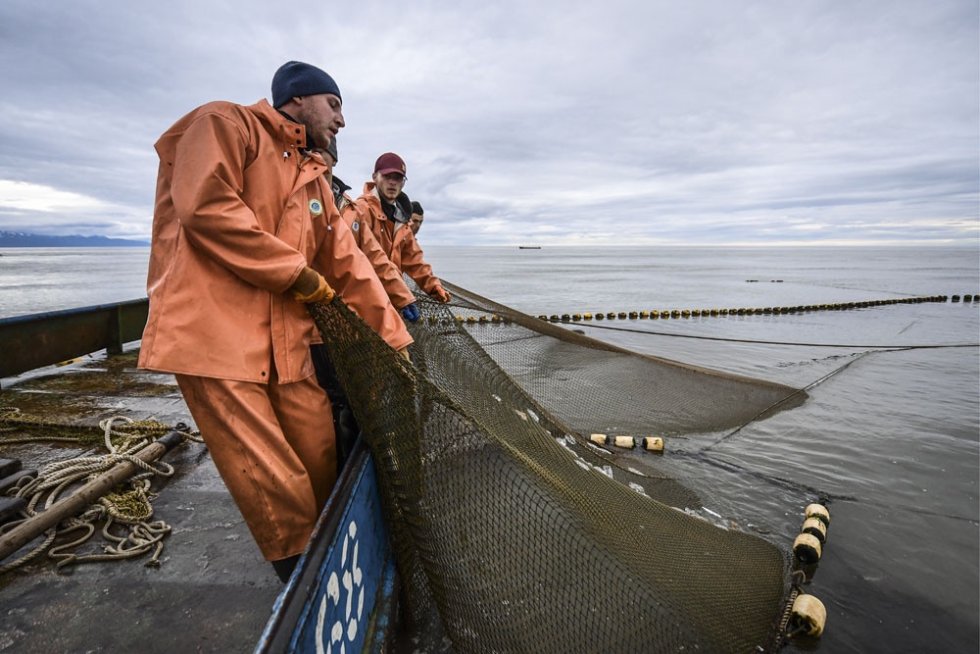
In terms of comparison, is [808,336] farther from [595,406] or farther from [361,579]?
[361,579]

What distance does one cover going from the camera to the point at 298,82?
6.67 ft

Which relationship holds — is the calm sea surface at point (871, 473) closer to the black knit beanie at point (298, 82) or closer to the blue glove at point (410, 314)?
the blue glove at point (410, 314)

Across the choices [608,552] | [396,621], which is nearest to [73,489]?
[396,621]

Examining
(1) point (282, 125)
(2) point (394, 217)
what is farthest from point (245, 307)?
(2) point (394, 217)

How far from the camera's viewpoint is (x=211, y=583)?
7.66ft

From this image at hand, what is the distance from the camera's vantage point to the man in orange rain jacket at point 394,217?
445 cm

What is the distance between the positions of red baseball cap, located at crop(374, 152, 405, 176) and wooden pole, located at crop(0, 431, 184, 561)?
2.67 metres

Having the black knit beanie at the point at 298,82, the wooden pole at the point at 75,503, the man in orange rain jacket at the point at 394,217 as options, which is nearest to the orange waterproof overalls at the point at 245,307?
the black knit beanie at the point at 298,82

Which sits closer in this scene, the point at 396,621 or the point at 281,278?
the point at 281,278

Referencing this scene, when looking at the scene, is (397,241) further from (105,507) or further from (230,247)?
(230,247)

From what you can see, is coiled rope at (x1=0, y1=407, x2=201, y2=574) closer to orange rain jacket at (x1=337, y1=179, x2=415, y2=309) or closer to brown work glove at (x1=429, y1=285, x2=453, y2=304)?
orange rain jacket at (x1=337, y1=179, x2=415, y2=309)

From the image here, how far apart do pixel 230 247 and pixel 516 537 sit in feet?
5.05

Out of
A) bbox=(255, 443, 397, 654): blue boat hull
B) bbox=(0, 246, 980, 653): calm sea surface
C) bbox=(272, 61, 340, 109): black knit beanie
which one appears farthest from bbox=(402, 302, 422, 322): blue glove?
bbox=(0, 246, 980, 653): calm sea surface

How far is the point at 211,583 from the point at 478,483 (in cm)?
136
